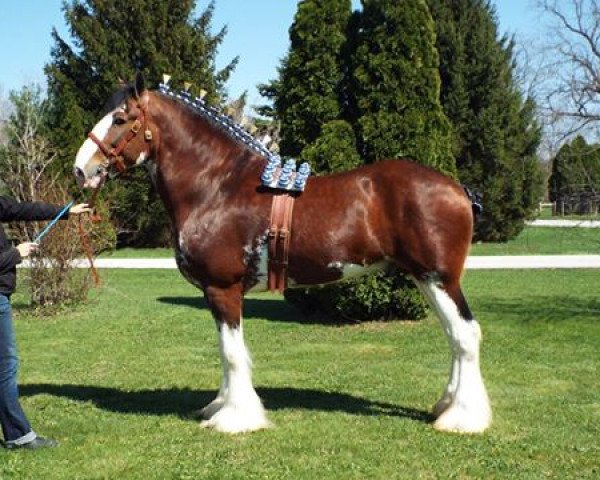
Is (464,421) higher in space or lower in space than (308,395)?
higher

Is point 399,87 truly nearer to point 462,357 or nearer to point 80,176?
point 462,357

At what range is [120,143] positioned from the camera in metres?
5.40

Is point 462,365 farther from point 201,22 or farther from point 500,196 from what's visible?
point 201,22

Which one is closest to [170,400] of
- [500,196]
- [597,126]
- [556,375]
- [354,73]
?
[556,375]

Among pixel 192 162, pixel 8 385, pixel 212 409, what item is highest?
pixel 192 162

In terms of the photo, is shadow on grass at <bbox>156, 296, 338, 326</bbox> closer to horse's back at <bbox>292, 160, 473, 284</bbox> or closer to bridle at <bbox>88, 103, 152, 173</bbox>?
horse's back at <bbox>292, 160, 473, 284</bbox>

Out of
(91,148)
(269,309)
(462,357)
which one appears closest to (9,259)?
(91,148)

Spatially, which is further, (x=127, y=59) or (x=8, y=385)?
(x=127, y=59)

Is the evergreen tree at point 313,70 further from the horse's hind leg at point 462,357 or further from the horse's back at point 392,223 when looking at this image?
the horse's hind leg at point 462,357

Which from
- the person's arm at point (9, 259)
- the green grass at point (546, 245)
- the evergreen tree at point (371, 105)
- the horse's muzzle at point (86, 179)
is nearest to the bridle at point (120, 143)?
the horse's muzzle at point (86, 179)

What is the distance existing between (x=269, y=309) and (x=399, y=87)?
14.1 feet

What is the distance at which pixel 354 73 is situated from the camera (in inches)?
386

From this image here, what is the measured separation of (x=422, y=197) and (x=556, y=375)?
9.83 feet

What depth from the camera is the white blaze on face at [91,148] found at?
17.5ft
